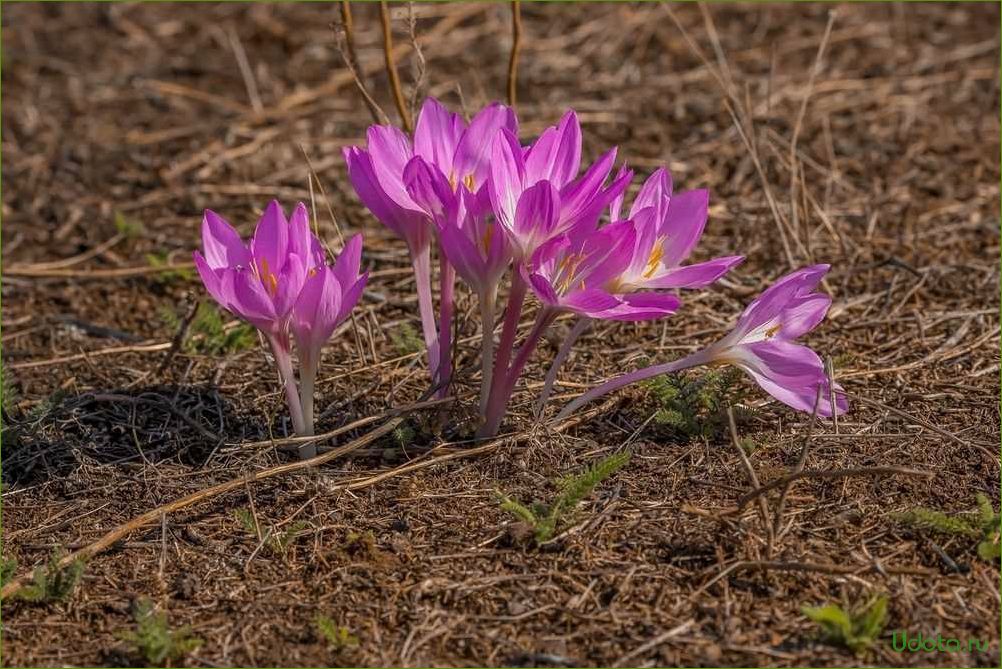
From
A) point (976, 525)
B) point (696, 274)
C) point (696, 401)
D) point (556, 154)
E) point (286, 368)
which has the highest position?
point (556, 154)

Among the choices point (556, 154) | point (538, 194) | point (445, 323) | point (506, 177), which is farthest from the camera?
point (445, 323)

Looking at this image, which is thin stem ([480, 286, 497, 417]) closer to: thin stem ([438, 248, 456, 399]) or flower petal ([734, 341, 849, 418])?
thin stem ([438, 248, 456, 399])

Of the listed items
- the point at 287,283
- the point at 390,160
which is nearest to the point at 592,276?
the point at 390,160

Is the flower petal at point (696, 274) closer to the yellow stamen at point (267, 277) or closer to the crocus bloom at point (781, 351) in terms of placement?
the crocus bloom at point (781, 351)

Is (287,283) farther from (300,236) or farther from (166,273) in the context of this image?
(166,273)

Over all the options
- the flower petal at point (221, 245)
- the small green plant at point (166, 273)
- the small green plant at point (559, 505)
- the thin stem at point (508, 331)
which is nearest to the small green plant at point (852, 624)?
the small green plant at point (559, 505)

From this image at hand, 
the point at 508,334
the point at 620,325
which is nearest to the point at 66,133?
the point at 620,325
